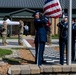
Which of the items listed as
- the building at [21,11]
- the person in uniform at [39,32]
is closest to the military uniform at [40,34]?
the person in uniform at [39,32]

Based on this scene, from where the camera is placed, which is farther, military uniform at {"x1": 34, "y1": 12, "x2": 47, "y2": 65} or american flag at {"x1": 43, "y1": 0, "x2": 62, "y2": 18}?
military uniform at {"x1": 34, "y1": 12, "x2": 47, "y2": 65}

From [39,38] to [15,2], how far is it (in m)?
39.5

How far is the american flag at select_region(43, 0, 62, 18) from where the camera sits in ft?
32.5

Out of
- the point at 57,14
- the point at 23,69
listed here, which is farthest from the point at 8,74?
the point at 57,14

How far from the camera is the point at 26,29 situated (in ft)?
145

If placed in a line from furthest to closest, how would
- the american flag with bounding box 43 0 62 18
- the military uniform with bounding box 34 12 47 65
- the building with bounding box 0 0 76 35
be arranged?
the building with bounding box 0 0 76 35 < the military uniform with bounding box 34 12 47 65 < the american flag with bounding box 43 0 62 18

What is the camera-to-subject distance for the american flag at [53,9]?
9914 mm

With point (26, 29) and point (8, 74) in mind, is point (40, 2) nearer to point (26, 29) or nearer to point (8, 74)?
point (26, 29)

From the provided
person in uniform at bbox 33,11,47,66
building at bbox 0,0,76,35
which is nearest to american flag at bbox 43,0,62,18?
person in uniform at bbox 33,11,47,66

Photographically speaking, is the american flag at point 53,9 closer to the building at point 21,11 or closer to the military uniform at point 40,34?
the military uniform at point 40,34

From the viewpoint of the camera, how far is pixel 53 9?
997cm

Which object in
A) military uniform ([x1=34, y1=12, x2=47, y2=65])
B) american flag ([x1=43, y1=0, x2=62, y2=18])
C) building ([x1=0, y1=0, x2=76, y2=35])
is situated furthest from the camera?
building ([x1=0, y1=0, x2=76, y2=35])

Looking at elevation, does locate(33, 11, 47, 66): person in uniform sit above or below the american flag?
below

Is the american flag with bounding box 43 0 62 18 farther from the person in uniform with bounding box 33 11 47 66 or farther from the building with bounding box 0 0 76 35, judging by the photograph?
the building with bounding box 0 0 76 35
